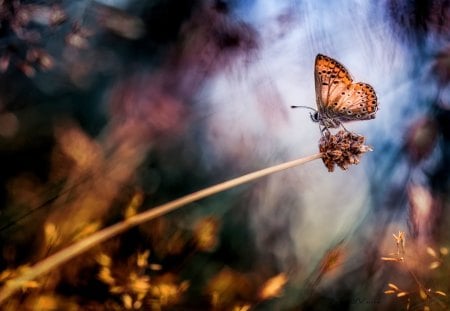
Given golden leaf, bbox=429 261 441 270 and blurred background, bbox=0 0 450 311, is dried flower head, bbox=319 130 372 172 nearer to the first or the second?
blurred background, bbox=0 0 450 311

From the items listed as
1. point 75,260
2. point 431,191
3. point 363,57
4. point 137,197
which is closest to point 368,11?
point 363,57

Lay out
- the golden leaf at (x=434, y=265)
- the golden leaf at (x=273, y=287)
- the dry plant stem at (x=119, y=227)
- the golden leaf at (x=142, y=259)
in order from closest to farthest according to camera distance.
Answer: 1. the dry plant stem at (x=119, y=227)
2. the golden leaf at (x=142, y=259)
3. the golden leaf at (x=273, y=287)
4. the golden leaf at (x=434, y=265)

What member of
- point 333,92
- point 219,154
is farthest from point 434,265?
point 219,154

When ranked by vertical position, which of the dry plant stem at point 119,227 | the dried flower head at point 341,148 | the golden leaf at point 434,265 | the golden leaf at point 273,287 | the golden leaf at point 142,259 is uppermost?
the dry plant stem at point 119,227

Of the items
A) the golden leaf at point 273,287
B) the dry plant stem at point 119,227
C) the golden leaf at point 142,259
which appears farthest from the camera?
the golden leaf at point 273,287

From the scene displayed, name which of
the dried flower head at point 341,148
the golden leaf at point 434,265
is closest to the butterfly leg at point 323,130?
the dried flower head at point 341,148

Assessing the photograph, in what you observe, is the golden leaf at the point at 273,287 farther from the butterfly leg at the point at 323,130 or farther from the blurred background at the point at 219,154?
the butterfly leg at the point at 323,130

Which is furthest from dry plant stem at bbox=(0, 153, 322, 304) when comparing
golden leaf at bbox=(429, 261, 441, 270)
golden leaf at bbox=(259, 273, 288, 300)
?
golden leaf at bbox=(429, 261, 441, 270)
